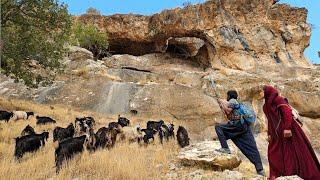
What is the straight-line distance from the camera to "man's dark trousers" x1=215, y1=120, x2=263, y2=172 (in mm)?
10047

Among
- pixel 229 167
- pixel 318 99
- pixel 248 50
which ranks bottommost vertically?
pixel 229 167

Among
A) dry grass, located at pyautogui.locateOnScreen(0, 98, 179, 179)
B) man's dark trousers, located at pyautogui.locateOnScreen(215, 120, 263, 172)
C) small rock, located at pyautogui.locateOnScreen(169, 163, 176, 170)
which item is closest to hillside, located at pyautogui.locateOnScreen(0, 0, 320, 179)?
dry grass, located at pyautogui.locateOnScreen(0, 98, 179, 179)

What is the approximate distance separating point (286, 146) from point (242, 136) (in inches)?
78.5

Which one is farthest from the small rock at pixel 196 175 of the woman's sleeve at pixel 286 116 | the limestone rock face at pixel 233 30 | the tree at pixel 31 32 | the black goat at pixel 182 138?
the limestone rock face at pixel 233 30

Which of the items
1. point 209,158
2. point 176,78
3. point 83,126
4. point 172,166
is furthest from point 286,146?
point 176,78

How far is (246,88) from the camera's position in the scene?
33281mm

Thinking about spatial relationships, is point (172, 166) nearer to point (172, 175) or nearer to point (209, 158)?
point (172, 175)

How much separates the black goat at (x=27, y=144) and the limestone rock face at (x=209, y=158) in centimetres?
432

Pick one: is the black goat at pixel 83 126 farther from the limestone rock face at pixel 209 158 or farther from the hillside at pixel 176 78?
the limestone rock face at pixel 209 158

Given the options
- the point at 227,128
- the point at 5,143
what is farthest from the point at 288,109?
the point at 5,143

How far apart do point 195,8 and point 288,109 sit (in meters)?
43.1

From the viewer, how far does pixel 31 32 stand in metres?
23.7

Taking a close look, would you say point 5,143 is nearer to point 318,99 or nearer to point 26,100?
point 26,100

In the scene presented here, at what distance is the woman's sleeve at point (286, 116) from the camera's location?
804cm
